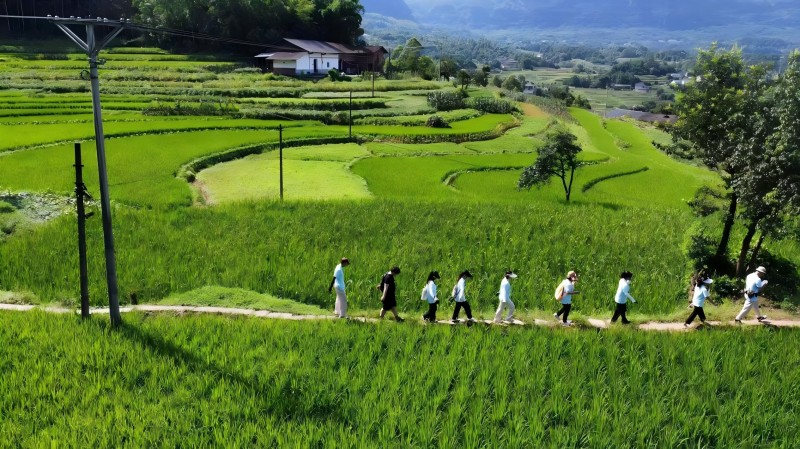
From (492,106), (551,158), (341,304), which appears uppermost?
(492,106)

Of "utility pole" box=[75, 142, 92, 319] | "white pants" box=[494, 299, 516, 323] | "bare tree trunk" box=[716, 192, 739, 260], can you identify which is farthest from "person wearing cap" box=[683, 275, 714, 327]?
"utility pole" box=[75, 142, 92, 319]

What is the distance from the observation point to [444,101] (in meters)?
45.9

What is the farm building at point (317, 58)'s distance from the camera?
58219mm

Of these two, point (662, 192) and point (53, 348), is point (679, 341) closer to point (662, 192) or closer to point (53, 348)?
point (53, 348)

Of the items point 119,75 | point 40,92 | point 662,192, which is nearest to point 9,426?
point 662,192

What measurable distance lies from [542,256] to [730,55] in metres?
5.79

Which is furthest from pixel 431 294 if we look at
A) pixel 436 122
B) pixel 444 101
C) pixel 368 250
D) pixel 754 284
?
pixel 444 101

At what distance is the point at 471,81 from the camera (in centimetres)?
7325

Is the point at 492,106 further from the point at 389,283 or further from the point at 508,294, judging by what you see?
the point at 389,283

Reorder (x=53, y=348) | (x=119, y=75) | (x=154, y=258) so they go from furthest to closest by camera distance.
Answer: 1. (x=119, y=75)
2. (x=154, y=258)
3. (x=53, y=348)

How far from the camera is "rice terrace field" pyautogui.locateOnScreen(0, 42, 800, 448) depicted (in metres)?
7.13

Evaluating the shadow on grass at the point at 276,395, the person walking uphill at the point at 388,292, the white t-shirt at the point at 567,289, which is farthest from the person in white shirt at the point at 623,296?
the shadow on grass at the point at 276,395

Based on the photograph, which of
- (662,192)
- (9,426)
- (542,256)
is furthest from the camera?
(662,192)

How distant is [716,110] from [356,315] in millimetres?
8699
